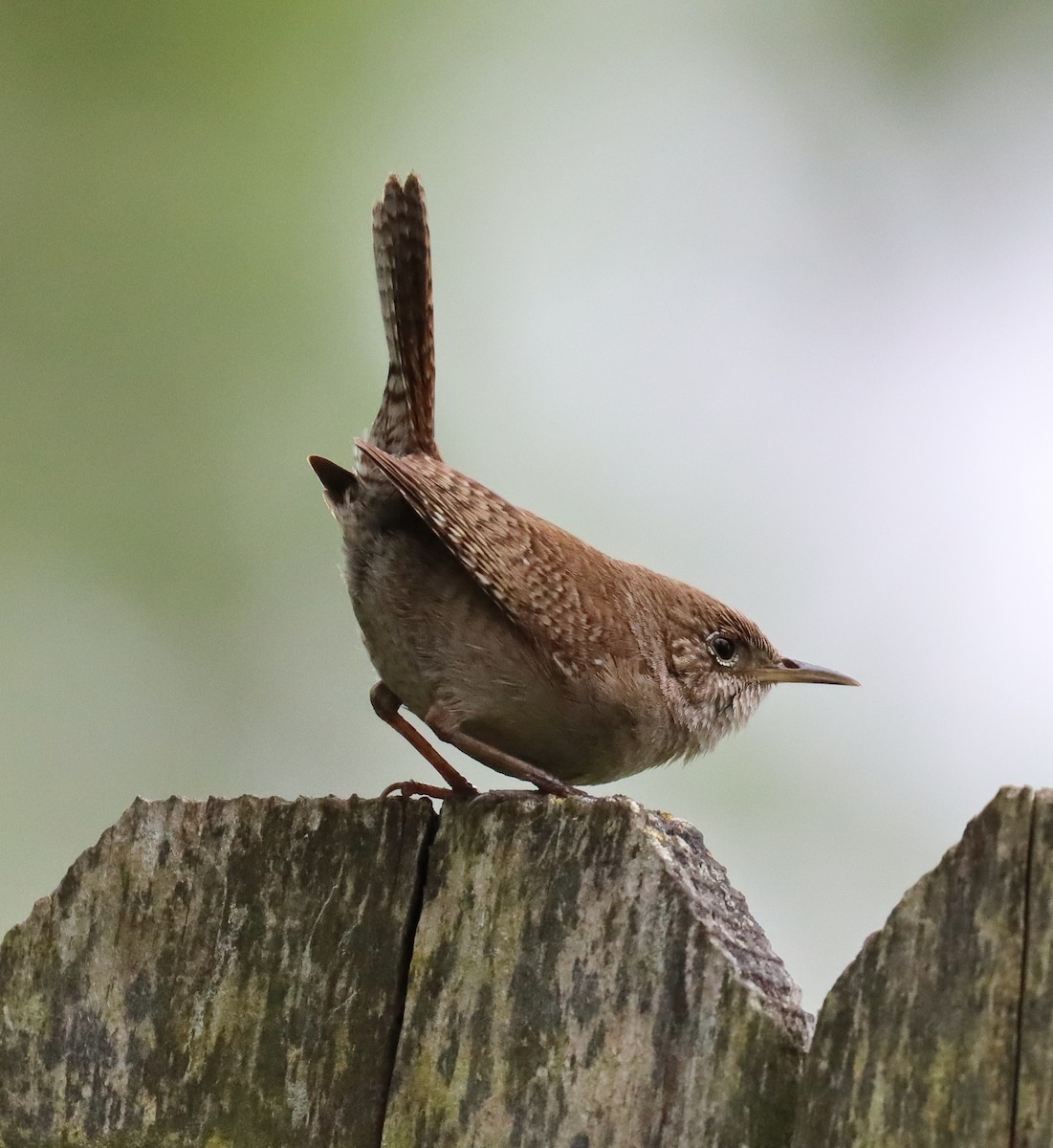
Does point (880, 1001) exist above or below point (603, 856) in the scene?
below

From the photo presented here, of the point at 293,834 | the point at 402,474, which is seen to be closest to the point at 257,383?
the point at 402,474

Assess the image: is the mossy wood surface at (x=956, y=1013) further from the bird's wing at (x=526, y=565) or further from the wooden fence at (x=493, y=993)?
the bird's wing at (x=526, y=565)

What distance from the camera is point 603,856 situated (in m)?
1.72

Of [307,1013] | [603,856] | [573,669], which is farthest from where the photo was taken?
[573,669]

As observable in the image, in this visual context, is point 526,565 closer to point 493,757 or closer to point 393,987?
point 493,757

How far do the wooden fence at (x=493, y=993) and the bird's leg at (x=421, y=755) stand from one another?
0.66 feet

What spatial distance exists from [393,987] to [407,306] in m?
1.86

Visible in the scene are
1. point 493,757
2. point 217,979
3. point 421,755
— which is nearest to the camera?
point 217,979

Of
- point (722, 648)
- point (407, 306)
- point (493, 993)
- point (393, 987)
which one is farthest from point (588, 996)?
point (407, 306)

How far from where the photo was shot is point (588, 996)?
1.69 metres

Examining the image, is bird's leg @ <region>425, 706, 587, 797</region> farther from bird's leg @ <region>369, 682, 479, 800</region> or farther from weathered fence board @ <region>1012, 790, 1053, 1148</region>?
weathered fence board @ <region>1012, 790, 1053, 1148</region>

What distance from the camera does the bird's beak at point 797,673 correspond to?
139 inches

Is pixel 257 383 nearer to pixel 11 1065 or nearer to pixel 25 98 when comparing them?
pixel 25 98

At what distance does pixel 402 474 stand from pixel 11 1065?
4.33ft
